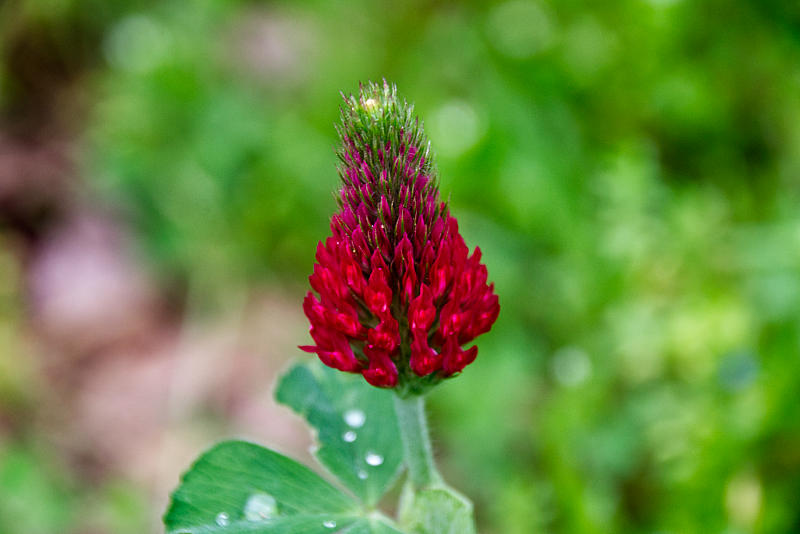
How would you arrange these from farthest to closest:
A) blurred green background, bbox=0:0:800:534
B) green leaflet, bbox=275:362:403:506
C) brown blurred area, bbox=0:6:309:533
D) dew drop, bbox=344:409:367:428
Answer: brown blurred area, bbox=0:6:309:533 < blurred green background, bbox=0:0:800:534 < dew drop, bbox=344:409:367:428 < green leaflet, bbox=275:362:403:506

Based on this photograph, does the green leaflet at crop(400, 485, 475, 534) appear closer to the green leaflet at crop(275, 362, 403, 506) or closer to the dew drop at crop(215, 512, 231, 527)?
the green leaflet at crop(275, 362, 403, 506)

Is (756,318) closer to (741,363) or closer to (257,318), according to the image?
(741,363)

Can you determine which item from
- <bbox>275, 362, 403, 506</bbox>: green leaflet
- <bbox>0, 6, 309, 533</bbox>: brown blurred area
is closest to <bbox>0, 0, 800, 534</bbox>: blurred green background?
<bbox>0, 6, 309, 533</bbox>: brown blurred area

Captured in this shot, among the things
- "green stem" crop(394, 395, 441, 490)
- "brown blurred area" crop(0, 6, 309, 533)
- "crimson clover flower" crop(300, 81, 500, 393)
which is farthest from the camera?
"brown blurred area" crop(0, 6, 309, 533)

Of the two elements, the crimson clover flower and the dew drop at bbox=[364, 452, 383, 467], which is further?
the dew drop at bbox=[364, 452, 383, 467]

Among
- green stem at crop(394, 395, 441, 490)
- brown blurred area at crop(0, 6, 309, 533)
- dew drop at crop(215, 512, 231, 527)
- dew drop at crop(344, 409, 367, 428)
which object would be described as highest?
brown blurred area at crop(0, 6, 309, 533)

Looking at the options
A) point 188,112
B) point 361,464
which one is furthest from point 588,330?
point 188,112
